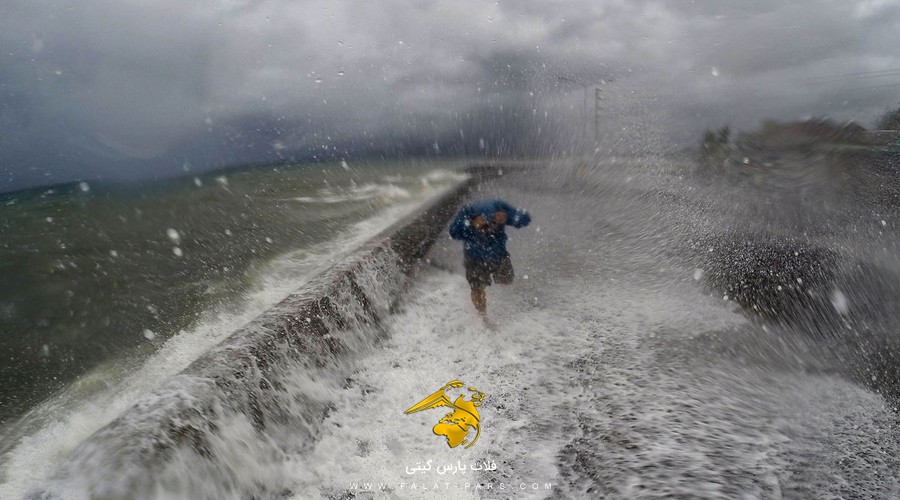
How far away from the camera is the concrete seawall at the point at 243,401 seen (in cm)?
178

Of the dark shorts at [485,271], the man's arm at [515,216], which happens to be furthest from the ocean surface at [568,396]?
the man's arm at [515,216]

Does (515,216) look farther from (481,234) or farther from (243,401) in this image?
(243,401)

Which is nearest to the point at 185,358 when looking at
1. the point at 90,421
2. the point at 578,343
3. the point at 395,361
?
the point at 90,421

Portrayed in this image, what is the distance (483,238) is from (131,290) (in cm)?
779

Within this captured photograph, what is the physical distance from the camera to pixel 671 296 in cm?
439

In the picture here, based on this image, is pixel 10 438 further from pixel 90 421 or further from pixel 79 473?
pixel 79 473

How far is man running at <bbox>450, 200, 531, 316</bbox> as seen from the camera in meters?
4.16

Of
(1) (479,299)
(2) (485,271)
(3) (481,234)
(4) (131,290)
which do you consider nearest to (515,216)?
(3) (481,234)

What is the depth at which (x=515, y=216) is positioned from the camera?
4082 mm

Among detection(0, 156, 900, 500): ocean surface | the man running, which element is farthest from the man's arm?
detection(0, 156, 900, 500): ocean surface

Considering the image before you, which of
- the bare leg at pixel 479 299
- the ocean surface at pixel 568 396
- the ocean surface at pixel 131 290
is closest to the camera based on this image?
the ocean surface at pixel 568 396

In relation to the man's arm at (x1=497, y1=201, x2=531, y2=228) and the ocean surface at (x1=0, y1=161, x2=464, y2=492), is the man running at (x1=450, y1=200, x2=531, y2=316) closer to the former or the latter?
the man's arm at (x1=497, y1=201, x2=531, y2=228)

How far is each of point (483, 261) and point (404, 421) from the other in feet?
6.46

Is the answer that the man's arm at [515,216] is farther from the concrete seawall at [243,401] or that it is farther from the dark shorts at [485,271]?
the concrete seawall at [243,401]
